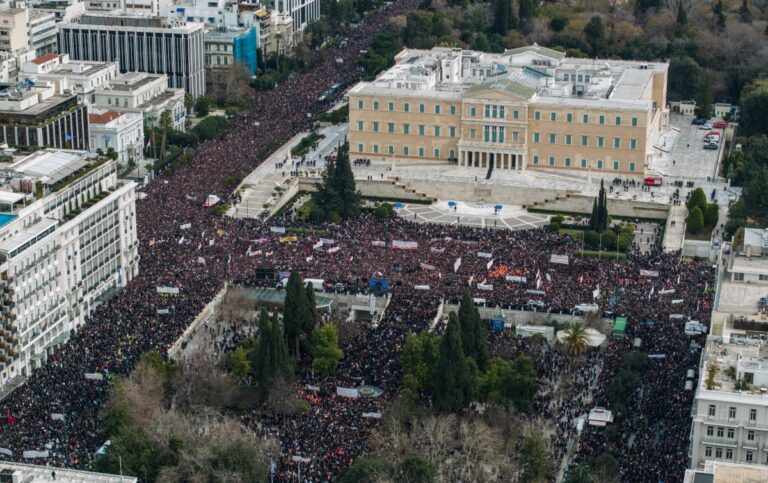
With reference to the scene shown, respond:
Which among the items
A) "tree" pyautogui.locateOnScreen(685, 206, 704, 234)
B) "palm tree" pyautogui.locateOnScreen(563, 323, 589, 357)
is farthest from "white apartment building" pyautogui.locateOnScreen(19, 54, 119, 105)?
"palm tree" pyautogui.locateOnScreen(563, 323, 589, 357)

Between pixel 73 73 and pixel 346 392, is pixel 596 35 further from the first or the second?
pixel 346 392

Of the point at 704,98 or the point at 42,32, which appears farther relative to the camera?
the point at 42,32

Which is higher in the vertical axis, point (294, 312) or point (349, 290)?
point (294, 312)

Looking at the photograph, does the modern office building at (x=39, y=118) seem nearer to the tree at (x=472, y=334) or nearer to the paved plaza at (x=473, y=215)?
the paved plaza at (x=473, y=215)

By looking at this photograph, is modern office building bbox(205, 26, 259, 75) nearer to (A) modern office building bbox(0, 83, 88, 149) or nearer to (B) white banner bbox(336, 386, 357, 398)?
(A) modern office building bbox(0, 83, 88, 149)

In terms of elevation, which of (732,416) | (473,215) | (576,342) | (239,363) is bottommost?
(473,215)

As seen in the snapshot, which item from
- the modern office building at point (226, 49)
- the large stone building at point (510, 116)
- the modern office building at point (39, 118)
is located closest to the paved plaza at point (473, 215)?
the large stone building at point (510, 116)

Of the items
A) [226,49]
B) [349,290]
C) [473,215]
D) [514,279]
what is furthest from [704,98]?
[349,290]

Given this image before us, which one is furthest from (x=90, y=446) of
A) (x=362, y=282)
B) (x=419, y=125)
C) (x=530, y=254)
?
(x=419, y=125)
